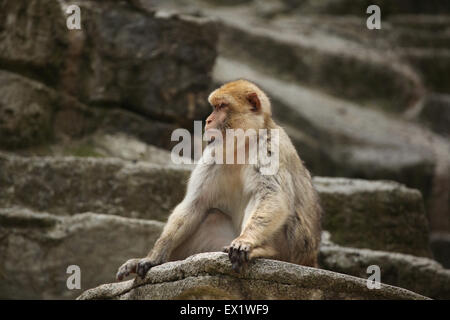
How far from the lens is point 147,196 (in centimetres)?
685

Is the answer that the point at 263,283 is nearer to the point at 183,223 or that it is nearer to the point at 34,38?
the point at 183,223

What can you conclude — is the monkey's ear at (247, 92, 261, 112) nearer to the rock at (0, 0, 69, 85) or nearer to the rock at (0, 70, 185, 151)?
the rock at (0, 70, 185, 151)

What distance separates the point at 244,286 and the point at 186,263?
40cm

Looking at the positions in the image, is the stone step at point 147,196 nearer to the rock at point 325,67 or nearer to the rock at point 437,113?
the rock at point 437,113

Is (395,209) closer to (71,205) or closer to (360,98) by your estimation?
(71,205)

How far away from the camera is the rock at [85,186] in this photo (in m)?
6.65

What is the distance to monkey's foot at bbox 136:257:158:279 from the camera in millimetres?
4746

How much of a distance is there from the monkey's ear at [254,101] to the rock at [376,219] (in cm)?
211

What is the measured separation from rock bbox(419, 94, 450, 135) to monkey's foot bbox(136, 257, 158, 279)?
28.3 feet

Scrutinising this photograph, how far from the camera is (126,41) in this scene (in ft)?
27.1

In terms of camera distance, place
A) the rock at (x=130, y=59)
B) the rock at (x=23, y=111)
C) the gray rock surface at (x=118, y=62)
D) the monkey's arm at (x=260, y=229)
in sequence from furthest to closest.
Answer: the rock at (x=130, y=59) < the gray rock surface at (x=118, y=62) < the rock at (x=23, y=111) < the monkey's arm at (x=260, y=229)

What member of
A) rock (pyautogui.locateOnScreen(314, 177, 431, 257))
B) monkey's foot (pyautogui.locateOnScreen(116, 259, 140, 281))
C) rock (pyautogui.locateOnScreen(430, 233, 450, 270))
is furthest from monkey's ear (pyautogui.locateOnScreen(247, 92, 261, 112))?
rock (pyautogui.locateOnScreen(430, 233, 450, 270))

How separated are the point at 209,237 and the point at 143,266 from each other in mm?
715

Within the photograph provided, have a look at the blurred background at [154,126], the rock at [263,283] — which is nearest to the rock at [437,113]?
the blurred background at [154,126]
